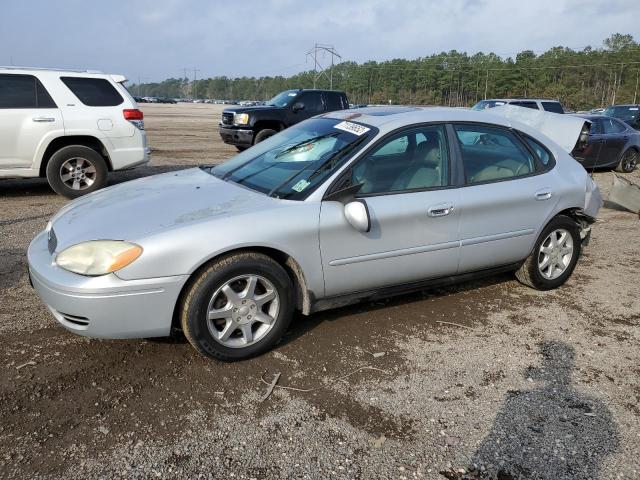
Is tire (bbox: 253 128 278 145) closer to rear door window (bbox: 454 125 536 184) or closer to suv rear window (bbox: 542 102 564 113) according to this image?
suv rear window (bbox: 542 102 564 113)

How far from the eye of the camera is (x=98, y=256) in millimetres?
3012

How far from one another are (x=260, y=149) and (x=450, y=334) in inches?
83.2

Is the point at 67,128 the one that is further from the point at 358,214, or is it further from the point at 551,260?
the point at 551,260

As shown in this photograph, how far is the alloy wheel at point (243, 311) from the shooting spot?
3219 millimetres

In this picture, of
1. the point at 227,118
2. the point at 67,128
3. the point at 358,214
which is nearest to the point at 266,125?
the point at 227,118

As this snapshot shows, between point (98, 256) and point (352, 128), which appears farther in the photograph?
point (352, 128)

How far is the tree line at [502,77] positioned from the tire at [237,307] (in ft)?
256

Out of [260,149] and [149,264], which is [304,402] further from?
[260,149]

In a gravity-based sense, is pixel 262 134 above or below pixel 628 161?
above

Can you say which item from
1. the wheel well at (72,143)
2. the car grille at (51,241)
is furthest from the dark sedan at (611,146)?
the car grille at (51,241)

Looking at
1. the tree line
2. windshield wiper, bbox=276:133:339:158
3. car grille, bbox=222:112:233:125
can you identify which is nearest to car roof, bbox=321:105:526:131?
windshield wiper, bbox=276:133:339:158

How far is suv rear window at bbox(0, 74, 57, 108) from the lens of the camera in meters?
7.50

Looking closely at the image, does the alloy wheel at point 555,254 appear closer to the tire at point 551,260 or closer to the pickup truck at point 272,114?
the tire at point 551,260

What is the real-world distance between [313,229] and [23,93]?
6233 mm
